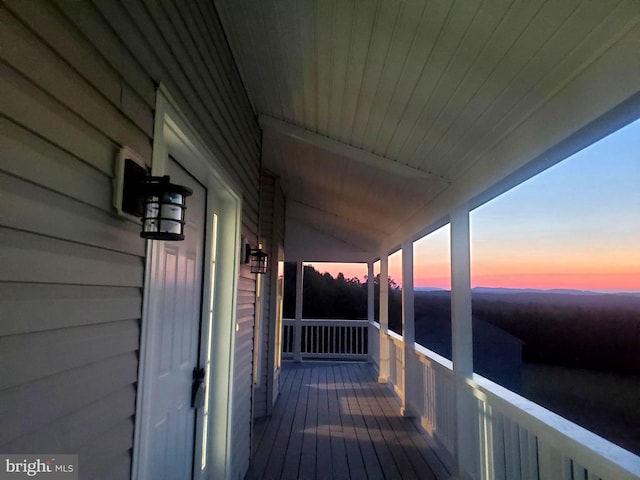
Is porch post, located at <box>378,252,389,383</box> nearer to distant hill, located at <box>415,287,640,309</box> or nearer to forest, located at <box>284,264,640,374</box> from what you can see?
forest, located at <box>284,264,640,374</box>

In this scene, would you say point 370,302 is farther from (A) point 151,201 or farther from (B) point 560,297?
(A) point 151,201

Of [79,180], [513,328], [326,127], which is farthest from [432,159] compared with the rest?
[79,180]

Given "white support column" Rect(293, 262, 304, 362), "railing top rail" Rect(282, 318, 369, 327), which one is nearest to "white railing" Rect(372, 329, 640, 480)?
"white support column" Rect(293, 262, 304, 362)

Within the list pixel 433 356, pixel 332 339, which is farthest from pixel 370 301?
pixel 433 356

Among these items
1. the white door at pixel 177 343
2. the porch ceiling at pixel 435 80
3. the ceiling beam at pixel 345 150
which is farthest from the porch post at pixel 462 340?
the white door at pixel 177 343

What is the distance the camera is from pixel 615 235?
70.9 inches

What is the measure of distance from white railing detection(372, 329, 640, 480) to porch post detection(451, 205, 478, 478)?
0.04 m

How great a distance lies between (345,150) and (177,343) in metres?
2.04

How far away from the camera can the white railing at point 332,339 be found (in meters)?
9.23

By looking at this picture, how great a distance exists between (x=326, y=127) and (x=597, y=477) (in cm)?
263

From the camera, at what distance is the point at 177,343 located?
2.17 m

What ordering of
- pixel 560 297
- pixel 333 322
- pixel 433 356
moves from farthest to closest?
1. pixel 333 322
2. pixel 433 356
3. pixel 560 297

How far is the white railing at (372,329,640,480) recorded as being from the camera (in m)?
1.66

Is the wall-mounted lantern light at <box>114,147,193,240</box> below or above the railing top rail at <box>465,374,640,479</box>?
above
